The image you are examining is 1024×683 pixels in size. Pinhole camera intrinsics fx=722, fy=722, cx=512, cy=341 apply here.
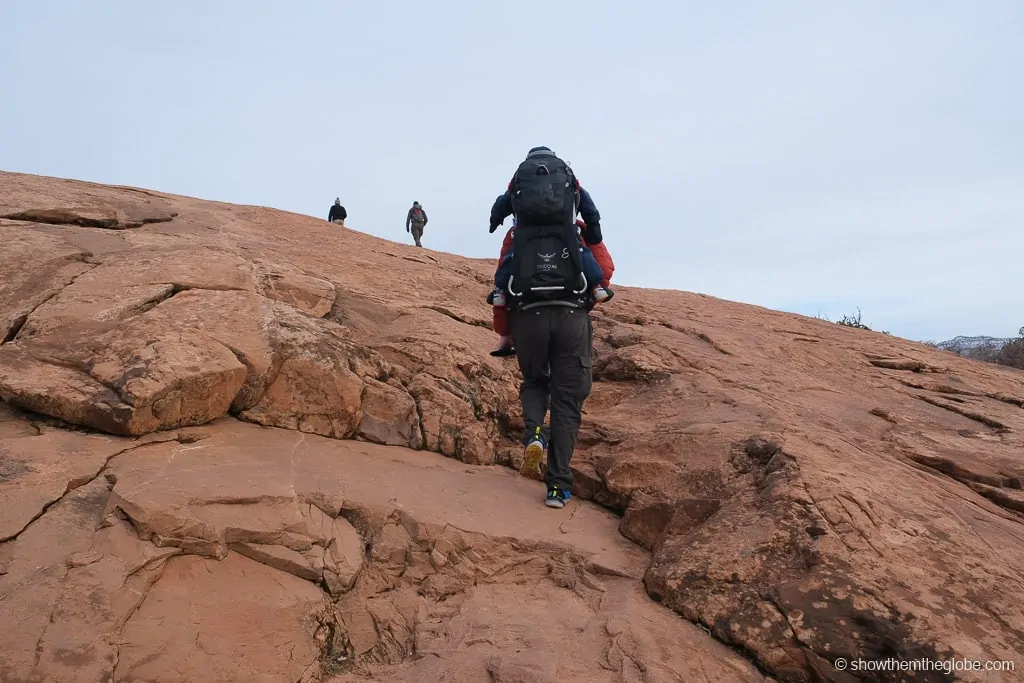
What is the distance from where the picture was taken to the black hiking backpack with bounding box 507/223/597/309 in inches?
150

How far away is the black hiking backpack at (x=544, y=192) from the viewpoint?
12.4ft

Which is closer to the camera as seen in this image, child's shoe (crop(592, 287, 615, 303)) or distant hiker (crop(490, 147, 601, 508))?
A: distant hiker (crop(490, 147, 601, 508))

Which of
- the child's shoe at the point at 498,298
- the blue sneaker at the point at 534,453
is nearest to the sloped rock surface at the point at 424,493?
the blue sneaker at the point at 534,453

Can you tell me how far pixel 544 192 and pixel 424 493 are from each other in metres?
1.66

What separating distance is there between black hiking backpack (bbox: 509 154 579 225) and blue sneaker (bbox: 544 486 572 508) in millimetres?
1421

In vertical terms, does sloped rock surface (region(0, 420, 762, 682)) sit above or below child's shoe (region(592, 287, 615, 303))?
below

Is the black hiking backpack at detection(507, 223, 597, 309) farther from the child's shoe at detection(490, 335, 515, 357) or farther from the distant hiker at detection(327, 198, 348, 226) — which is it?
the distant hiker at detection(327, 198, 348, 226)

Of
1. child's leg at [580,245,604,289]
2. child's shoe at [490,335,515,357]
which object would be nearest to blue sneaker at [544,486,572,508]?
child's shoe at [490,335,515,357]

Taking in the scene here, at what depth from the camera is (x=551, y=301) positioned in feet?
12.7

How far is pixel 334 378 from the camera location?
13.5 ft

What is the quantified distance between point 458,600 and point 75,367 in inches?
86.9

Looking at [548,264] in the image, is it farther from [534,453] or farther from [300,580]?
[300,580]

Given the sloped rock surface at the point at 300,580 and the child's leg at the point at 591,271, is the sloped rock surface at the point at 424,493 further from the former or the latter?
the child's leg at the point at 591,271

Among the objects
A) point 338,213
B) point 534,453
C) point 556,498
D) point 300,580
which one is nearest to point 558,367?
point 534,453
